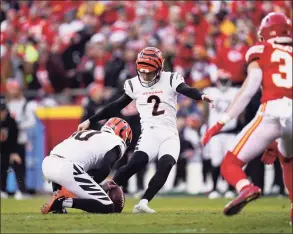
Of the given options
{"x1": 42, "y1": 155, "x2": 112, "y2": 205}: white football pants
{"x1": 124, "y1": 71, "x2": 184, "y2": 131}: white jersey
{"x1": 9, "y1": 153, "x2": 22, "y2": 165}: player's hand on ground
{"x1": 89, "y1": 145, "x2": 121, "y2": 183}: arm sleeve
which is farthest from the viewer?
{"x1": 9, "y1": 153, "x2": 22, "y2": 165}: player's hand on ground

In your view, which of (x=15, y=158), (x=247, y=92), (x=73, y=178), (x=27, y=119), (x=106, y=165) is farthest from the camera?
(x=27, y=119)

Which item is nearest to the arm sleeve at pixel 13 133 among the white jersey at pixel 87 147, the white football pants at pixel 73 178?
the white jersey at pixel 87 147

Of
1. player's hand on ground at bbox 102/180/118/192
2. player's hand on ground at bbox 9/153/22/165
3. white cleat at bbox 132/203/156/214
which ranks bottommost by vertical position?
player's hand on ground at bbox 9/153/22/165

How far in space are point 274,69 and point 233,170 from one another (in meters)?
0.93

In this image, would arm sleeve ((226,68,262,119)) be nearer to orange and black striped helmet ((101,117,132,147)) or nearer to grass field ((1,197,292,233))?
grass field ((1,197,292,233))

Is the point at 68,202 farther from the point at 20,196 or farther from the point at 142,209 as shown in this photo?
the point at 20,196

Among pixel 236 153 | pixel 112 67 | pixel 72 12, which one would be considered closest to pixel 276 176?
pixel 112 67

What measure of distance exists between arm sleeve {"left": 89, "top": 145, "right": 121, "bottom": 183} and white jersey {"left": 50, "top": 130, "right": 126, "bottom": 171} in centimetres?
4

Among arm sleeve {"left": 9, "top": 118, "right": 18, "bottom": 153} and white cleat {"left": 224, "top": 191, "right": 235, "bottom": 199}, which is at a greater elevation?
arm sleeve {"left": 9, "top": 118, "right": 18, "bottom": 153}

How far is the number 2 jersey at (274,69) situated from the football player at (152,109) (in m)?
2.33

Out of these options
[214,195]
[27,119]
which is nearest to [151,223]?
[214,195]

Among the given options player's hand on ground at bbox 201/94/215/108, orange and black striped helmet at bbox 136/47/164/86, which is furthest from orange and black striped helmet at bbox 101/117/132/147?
player's hand on ground at bbox 201/94/215/108

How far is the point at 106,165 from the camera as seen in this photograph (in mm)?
10352

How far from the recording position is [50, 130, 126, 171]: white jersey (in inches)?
402
